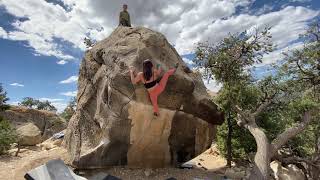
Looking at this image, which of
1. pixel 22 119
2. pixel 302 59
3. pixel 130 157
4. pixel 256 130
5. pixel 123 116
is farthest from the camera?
pixel 22 119

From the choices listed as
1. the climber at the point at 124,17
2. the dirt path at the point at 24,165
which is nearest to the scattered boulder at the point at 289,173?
the dirt path at the point at 24,165

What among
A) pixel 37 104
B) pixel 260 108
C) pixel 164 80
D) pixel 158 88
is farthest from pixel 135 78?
pixel 37 104

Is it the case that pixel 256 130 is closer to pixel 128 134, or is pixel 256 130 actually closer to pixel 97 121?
pixel 128 134

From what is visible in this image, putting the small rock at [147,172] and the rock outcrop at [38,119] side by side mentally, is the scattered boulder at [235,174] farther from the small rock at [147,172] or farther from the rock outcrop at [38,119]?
the rock outcrop at [38,119]

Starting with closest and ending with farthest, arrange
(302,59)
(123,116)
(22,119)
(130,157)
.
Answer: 1. (123,116)
2. (130,157)
3. (302,59)
4. (22,119)

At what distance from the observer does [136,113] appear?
10.4 meters

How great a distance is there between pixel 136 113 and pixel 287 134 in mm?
6189

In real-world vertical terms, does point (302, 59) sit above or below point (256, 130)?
above

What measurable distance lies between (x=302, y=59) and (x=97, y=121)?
1177 centimetres

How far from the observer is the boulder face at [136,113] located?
1052cm

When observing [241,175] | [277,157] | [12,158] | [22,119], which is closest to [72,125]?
[12,158]

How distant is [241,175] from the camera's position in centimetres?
1356

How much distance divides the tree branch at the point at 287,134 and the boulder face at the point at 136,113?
7.55 ft

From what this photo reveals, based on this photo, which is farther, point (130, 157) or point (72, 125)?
point (72, 125)
